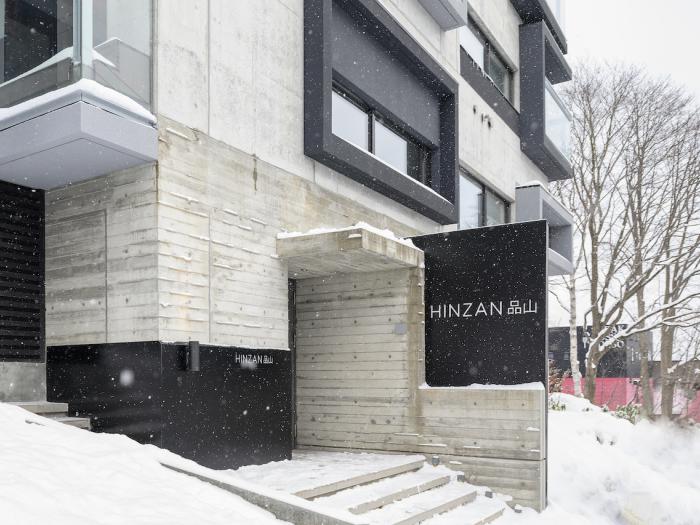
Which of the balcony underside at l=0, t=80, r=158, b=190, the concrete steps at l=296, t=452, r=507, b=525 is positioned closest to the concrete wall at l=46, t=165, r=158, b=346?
the balcony underside at l=0, t=80, r=158, b=190

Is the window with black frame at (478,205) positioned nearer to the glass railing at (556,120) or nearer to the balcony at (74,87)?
the glass railing at (556,120)

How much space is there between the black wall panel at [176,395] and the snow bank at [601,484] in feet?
12.4

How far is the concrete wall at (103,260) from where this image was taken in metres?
8.47

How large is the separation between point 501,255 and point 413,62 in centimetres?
493

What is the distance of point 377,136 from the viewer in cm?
1366

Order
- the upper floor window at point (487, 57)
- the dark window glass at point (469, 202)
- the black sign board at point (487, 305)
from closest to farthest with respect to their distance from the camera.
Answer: the black sign board at point (487, 305) → the dark window glass at point (469, 202) → the upper floor window at point (487, 57)

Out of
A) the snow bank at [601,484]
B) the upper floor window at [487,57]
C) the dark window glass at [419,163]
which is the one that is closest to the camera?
the snow bank at [601,484]

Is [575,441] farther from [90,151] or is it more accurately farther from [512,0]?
[512,0]

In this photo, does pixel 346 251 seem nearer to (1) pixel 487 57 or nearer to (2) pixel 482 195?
(2) pixel 482 195

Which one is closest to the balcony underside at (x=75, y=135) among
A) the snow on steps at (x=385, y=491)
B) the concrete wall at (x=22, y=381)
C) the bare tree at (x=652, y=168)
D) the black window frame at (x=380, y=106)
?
the concrete wall at (x=22, y=381)

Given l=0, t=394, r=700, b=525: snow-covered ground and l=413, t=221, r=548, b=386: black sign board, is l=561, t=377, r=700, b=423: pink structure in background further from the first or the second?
l=413, t=221, r=548, b=386: black sign board

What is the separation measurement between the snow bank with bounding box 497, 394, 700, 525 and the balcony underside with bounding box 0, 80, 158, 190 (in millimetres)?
6949

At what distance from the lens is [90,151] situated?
26.2 feet

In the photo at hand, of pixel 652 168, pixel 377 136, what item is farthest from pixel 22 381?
pixel 652 168
